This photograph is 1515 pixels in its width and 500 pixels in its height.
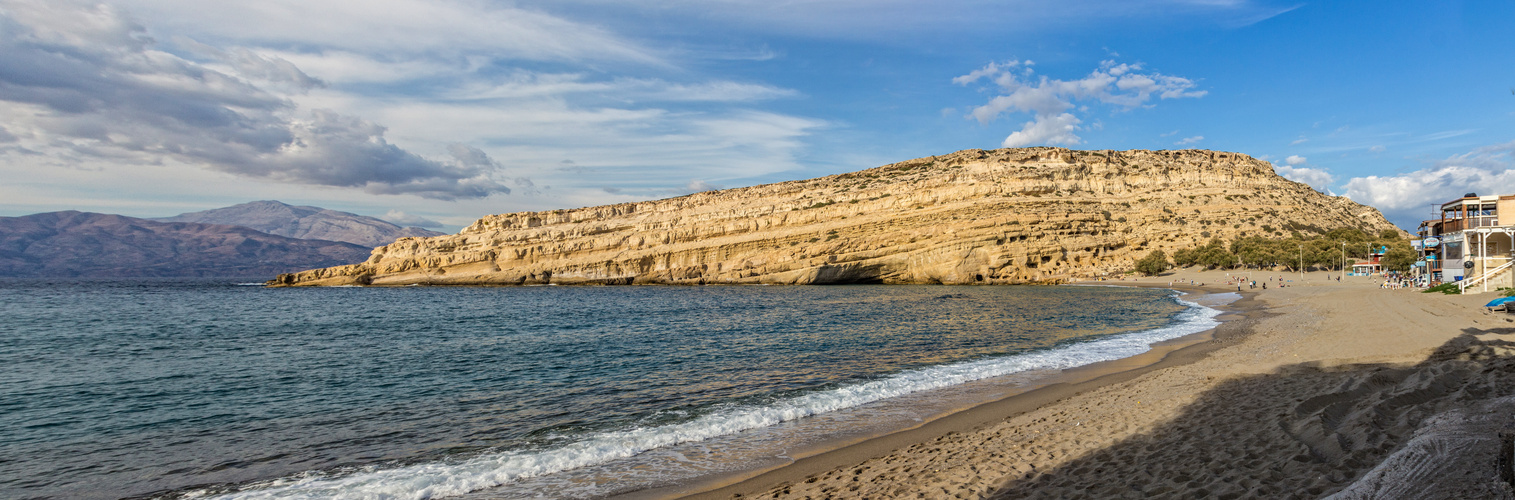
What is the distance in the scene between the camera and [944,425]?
32.2 feet

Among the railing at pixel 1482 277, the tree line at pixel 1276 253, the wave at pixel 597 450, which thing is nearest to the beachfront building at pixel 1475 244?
the railing at pixel 1482 277

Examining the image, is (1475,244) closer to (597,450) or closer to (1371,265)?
(1371,265)

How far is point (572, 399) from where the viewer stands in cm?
1234

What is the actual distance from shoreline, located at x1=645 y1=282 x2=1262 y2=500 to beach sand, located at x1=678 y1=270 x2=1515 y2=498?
0.15 ft

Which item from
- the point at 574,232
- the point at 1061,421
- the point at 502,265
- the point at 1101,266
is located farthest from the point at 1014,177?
the point at 1061,421

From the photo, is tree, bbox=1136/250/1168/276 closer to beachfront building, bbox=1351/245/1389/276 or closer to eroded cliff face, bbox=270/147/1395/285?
eroded cliff face, bbox=270/147/1395/285

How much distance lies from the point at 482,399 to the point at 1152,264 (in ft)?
243

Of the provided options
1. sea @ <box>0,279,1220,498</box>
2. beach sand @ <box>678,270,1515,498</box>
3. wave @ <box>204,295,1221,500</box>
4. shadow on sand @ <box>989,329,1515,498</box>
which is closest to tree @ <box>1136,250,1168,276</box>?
sea @ <box>0,279,1220,498</box>

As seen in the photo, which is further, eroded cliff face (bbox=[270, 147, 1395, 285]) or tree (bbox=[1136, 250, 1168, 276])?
eroded cliff face (bbox=[270, 147, 1395, 285])

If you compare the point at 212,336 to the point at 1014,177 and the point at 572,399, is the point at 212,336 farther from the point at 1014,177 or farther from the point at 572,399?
the point at 1014,177

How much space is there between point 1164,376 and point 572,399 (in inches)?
453

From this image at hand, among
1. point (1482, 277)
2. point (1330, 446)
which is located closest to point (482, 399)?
point (1330, 446)

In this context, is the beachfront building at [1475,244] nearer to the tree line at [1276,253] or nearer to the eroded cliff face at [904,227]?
→ the tree line at [1276,253]

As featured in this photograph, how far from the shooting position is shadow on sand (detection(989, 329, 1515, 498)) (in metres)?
4.87
